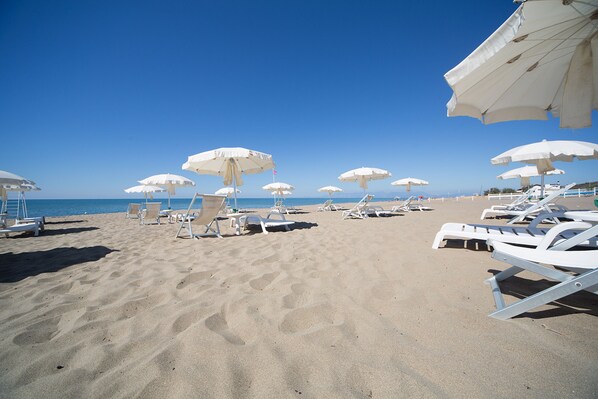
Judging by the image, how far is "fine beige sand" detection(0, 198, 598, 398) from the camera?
3.67ft

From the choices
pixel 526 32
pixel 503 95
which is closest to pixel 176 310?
pixel 526 32

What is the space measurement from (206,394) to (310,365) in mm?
521

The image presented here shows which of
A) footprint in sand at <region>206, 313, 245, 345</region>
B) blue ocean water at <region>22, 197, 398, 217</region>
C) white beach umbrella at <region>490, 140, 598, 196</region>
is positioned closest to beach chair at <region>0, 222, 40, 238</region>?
footprint in sand at <region>206, 313, 245, 345</region>

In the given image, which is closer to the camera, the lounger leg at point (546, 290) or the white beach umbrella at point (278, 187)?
the lounger leg at point (546, 290)

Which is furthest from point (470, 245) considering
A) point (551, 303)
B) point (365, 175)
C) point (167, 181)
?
point (167, 181)

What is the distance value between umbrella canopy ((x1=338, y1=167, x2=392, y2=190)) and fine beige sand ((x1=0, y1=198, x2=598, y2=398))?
814 cm

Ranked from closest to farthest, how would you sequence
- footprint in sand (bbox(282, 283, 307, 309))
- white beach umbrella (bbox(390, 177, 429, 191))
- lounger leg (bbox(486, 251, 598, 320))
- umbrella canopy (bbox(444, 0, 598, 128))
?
lounger leg (bbox(486, 251, 598, 320))
umbrella canopy (bbox(444, 0, 598, 128))
footprint in sand (bbox(282, 283, 307, 309))
white beach umbrella (bbox(390, 177, 429, 191))

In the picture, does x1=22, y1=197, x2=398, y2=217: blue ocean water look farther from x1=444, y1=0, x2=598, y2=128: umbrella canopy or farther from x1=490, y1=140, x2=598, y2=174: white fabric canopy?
x1=444, y1=0, x2=598, y2=128: umbrella canopy

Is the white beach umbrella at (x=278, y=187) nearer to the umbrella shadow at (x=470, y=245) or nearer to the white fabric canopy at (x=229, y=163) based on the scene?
the white fabric canopy at (x=229, y=163)

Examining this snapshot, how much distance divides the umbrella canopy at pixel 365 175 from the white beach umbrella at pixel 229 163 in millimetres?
4449

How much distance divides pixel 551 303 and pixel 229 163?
6.43 m

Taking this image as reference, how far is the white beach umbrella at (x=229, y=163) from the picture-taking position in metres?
5.83

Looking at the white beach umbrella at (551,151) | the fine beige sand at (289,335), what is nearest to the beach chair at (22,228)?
the fine beige sand at (289,335)

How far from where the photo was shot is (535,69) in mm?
2629
